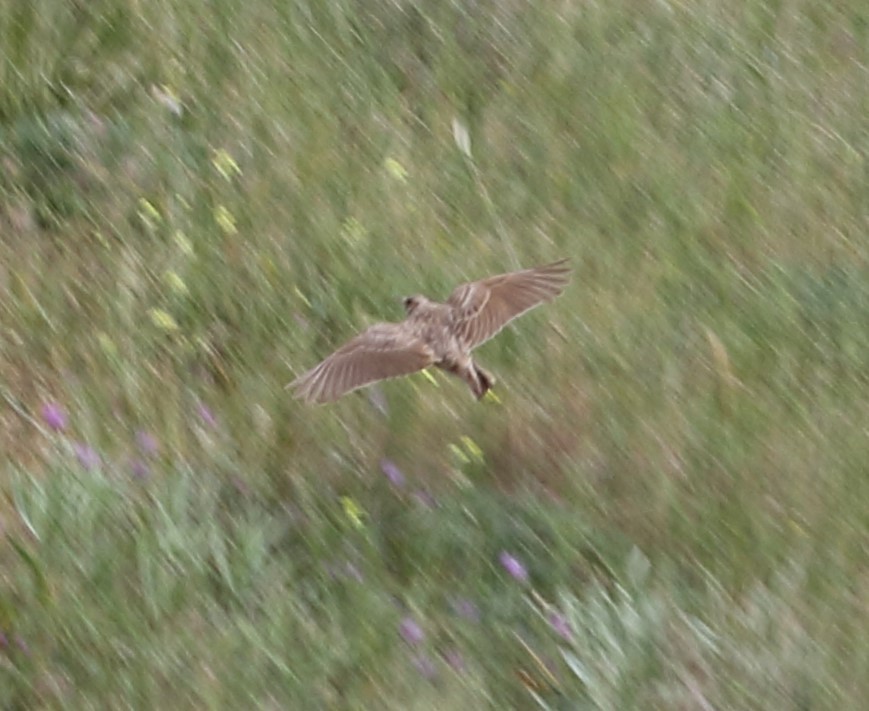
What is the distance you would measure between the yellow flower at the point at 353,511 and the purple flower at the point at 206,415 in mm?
341

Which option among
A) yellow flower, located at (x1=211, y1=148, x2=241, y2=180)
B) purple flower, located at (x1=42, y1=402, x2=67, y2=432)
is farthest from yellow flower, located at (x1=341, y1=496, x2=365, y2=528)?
yellow flower, located at (x1=211, y1=148, x2=241, y2=180)

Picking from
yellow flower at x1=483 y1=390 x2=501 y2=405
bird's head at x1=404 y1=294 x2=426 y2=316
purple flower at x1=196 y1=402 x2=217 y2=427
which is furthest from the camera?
yellow flower at x1=483 y1=390 x2=501 y2=405

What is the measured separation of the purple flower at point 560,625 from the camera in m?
2.84

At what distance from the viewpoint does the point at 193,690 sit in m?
2.54

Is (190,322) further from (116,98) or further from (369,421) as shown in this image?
(116,98)

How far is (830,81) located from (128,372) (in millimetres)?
2583

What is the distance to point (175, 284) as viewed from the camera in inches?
133

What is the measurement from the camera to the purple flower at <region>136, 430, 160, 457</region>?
298 centimetres

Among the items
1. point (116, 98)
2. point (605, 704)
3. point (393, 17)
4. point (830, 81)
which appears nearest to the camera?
point (605, 704)

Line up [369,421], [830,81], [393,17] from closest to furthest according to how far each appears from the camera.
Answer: [369,421] < [393,17] < [830,81]

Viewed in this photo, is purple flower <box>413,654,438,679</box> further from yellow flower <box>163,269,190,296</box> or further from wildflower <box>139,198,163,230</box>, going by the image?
wildflower <box>139,198,163,230</box>

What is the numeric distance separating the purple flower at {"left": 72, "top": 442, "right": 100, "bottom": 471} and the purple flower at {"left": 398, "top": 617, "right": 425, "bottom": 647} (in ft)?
2.27

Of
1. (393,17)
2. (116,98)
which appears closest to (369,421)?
(116,98)

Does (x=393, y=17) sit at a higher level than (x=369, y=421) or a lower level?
higher
